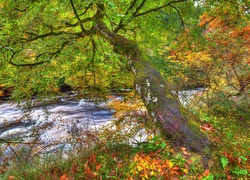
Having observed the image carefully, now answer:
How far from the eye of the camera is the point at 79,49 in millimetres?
5242

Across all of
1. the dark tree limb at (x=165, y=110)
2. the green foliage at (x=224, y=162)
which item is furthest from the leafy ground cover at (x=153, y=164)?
the dark tree limb at (x=165, y=110)

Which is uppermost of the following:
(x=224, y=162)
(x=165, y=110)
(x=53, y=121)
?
(x=165, y=110)

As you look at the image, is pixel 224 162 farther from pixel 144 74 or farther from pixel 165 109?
pixel 144 74

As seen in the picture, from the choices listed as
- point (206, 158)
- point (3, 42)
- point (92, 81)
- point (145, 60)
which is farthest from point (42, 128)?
point (206, 158)

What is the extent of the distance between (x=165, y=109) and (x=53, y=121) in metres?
8.00

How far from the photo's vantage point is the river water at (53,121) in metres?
7.32

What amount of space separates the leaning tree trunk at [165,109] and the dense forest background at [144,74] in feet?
0.06

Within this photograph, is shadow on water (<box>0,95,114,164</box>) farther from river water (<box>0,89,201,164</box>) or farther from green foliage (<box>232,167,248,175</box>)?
green foliage (<box>232,167,248,175</box>)

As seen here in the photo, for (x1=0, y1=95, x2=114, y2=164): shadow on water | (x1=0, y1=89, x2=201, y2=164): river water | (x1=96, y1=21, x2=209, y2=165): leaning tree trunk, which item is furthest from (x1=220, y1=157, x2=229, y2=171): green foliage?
(x1=0, y1=95, x2=114, y2=164): shadow on water

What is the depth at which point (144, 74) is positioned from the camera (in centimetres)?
382

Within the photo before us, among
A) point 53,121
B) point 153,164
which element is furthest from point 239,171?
point 53,121

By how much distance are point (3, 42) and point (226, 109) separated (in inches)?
327

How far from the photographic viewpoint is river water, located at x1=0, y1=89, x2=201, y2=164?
24.0ft

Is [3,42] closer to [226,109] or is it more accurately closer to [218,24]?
[226,109]
